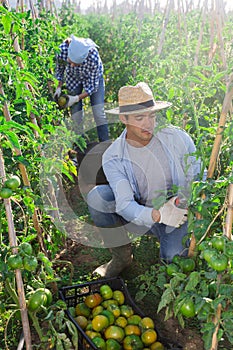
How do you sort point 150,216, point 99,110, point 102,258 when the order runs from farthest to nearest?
point 99,110 < point 102,258 < point 150,216

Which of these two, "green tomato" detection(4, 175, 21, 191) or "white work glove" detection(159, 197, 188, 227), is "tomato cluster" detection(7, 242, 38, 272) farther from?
"white work glove" detection(159, 197, 188, 227)

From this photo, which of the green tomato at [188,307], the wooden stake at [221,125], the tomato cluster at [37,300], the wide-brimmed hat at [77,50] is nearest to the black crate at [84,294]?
the tomato cluster at [37,300]

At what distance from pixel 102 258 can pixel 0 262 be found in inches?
52.1

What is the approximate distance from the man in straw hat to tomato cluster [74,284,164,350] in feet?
1.29

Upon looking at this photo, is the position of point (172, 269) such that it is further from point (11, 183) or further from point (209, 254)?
point (11, 183)

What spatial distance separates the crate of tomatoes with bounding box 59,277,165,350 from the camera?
2008 millimetres

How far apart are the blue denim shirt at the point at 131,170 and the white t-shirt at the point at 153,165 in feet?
0.11

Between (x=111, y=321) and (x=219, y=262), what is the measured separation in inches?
34.4

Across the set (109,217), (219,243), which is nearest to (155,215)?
(109,217)

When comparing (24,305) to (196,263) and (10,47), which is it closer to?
(196,263)

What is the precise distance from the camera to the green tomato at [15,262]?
1.72 meters

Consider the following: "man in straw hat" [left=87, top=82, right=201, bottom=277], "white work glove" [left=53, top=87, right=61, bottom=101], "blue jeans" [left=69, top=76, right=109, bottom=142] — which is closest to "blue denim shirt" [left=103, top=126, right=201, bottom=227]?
"man in straw hat" [left=87, top=82, right=201, bottom=277]

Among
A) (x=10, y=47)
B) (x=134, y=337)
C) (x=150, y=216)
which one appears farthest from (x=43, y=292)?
(x=10, y=47)

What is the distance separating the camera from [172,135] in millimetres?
2459
